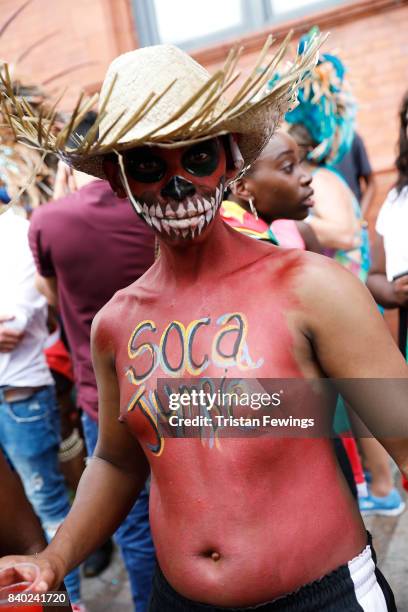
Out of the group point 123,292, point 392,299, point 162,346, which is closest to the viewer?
point 162,346

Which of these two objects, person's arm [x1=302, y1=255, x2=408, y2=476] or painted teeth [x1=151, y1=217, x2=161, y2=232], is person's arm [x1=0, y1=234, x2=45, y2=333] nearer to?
painted teeth [x1=151, y1=217, x2=161, y2=232]

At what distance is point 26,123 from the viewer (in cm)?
143

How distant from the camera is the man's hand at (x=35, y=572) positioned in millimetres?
1409

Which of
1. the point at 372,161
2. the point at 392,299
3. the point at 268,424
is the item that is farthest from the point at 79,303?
the point at 372,161

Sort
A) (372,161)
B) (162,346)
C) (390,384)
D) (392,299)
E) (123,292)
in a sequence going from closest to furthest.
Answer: (390,384), (162,346), (123,292), (392,299), (372,161)

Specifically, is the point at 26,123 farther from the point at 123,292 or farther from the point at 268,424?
the point at 268,424

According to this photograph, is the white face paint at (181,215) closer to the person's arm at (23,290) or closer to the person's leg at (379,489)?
the person's arm at (23,290)

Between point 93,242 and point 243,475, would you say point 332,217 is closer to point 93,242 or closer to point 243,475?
point 93,242

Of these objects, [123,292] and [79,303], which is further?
[79,303]

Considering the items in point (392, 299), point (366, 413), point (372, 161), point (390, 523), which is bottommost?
point (390, 523)

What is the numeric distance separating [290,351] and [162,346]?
0.30 m

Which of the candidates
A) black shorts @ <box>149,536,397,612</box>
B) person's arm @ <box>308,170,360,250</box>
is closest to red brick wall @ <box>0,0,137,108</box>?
person's arm @ <box>308,170,360,250</box>

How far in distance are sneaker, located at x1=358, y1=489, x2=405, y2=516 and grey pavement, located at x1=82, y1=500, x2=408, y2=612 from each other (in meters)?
0.03

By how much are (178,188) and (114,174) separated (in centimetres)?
22
